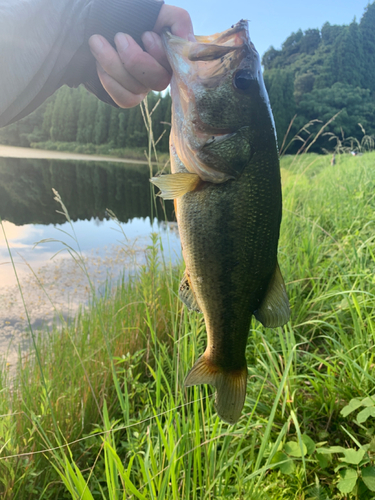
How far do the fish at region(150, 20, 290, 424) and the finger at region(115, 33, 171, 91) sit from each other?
0.12 metres

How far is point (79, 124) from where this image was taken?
47562 mm

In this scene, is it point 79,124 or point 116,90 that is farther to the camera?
point 79,124

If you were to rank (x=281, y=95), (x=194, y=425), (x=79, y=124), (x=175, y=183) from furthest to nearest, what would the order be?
(x=79, y=124), (x=281, y=95), (x=194, y=425), (x=175, y=183)

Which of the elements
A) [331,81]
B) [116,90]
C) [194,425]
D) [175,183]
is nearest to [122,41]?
[116,90]

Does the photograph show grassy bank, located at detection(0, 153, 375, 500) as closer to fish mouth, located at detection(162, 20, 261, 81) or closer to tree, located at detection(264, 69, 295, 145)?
fish mouth, located at detection(162, 20, 261, 81)

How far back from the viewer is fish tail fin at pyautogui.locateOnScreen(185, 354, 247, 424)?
45.7 inches

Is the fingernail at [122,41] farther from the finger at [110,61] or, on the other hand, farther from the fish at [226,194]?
the fish at [226,194]

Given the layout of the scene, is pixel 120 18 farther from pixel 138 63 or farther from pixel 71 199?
pixel 71 199

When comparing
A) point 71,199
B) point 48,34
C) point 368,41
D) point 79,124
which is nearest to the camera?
point 48,34

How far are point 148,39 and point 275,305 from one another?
1.25 meters

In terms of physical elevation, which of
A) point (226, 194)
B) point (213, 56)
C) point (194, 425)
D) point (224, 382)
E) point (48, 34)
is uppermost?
point (48, 34)

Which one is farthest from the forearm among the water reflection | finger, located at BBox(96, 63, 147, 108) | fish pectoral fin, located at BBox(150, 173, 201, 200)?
the water reflection

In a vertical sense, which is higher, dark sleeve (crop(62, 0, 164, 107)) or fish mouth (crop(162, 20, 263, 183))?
dark sleeve (crop(62, 0, 164, 107))

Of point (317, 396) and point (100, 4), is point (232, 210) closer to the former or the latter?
point (100, 4)
